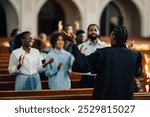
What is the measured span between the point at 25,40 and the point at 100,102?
1.77m

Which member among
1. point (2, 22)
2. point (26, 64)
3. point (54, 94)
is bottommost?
Result: point (54, 94)

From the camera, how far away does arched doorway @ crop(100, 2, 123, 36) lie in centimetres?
1959

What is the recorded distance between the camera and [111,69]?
130 inches

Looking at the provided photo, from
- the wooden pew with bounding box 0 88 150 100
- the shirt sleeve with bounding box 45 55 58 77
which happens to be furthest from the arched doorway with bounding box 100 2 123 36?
the wooden pew with bounding box 0 88 150 100

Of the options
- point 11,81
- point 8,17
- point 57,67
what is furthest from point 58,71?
point 8,17

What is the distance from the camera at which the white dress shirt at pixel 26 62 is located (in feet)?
15.3

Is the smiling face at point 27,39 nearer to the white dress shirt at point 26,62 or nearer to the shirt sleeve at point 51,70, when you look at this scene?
the white dress shirt at point 26,62

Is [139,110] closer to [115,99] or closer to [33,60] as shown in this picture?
[115,99]

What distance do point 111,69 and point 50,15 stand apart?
15.6 metres

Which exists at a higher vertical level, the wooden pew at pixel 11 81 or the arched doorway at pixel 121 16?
the arched doorway at pixel 121 16

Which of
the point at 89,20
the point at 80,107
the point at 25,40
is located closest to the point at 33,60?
the point at 25,40

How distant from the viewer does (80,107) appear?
11.3 ft

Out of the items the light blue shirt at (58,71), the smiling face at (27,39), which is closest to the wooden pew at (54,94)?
the light blue shirt at (58,71)

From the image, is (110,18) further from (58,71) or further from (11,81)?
(58,71)
